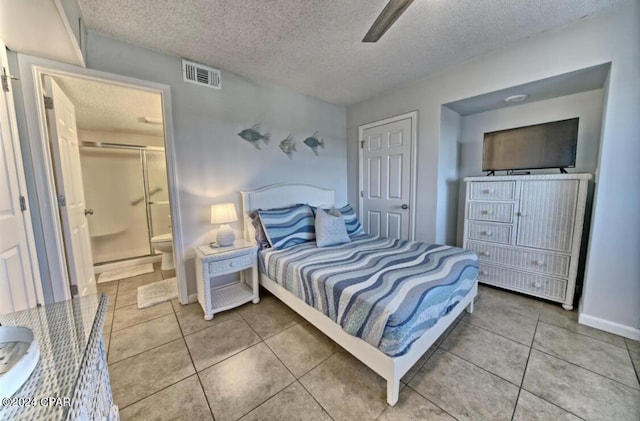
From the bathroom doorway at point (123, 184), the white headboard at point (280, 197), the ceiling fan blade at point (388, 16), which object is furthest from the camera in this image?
the bathroom doorway at point (123, 184)

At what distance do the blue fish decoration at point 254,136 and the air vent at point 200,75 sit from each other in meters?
0.51

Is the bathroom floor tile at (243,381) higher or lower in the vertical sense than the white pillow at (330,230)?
lower

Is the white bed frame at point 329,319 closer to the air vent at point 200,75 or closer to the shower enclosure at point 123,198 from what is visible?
the air vent at point 200,75

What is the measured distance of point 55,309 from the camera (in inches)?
36.8

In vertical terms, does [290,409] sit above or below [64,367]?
below

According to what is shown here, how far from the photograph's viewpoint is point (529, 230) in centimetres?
237

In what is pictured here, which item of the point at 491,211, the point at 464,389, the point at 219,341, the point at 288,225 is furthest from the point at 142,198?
the point at 491,211

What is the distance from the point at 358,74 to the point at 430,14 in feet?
3.28

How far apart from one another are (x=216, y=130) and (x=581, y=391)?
11.3 feet

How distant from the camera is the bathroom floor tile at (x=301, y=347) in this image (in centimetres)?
162

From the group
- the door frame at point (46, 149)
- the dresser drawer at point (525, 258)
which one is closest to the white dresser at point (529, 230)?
the dresser drawer at point (525, 258)

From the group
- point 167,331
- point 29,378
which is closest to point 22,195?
point 167,331

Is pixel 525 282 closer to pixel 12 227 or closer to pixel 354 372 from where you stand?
pixel 354 372

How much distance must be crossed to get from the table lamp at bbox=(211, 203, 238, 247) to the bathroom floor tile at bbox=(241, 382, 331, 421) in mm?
1448
